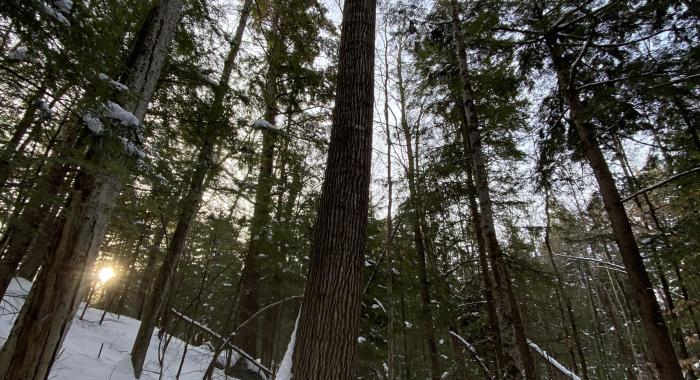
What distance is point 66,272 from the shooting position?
111 inches

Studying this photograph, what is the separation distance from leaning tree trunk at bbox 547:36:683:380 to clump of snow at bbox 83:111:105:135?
576 centimetres

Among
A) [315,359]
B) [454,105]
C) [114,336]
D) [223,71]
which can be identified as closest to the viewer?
[315,359]

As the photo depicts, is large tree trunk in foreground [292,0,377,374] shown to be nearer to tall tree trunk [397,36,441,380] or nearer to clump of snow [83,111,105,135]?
clump of snow [83,111,105,135]

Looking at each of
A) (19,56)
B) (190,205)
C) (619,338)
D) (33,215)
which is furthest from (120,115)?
(619,338)

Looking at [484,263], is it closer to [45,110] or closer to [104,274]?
[45,110]

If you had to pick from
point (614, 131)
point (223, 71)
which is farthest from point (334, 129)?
point (614, 131)

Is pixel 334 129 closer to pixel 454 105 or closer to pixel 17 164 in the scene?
pixel 17 164

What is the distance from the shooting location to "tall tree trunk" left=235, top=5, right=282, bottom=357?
6.37 metres

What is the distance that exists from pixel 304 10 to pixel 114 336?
10528 mm

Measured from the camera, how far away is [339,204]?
7.29ft

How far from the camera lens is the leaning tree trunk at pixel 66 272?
253 cm

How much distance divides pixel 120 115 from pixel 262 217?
4342mm

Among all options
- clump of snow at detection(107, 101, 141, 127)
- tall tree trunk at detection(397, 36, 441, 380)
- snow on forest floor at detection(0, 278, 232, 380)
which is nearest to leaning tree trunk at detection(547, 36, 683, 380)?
tall tree trunk at detection(397, 36, 441, 380)

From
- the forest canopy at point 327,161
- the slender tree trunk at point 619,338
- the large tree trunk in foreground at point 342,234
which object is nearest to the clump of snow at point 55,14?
the forest canopy at point 327,161
